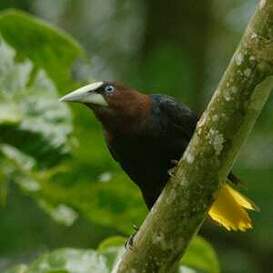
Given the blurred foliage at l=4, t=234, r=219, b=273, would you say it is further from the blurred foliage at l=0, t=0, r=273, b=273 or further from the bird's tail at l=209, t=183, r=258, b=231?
the bird's tail at l=209, t=183, r=258, b=231

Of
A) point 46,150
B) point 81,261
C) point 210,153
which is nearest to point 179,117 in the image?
point 46,150

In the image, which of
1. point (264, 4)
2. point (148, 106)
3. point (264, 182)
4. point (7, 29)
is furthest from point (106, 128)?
point (264, 182)

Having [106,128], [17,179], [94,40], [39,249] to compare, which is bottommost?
[39,249]

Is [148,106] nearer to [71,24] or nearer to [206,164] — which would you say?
[206,164]

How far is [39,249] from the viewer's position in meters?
4.60

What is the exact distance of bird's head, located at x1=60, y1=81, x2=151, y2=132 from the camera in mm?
3018

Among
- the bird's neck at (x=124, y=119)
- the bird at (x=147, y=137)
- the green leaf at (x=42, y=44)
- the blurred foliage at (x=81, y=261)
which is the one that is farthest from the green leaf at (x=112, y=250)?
the green leaf at (x=42, y=44)

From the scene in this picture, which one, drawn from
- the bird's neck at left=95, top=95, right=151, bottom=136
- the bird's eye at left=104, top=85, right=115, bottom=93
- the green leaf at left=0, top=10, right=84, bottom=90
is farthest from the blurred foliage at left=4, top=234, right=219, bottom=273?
the green leaf at left=0, top=10, right=84, bottom=90

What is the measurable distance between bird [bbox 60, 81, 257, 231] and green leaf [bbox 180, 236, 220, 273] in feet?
0.32

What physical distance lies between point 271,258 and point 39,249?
3.23 ft

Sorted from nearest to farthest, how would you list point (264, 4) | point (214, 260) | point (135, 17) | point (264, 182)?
point (264, 4), point (214, 260), point (264, 182), point (135, 17)

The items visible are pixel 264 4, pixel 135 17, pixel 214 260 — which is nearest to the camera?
pixel 264 4

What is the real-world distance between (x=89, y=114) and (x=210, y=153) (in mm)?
959

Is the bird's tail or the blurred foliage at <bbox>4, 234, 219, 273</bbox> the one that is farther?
the bird's tail
